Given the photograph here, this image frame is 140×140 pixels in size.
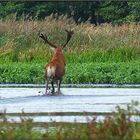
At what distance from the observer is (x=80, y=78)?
2538 centimetres

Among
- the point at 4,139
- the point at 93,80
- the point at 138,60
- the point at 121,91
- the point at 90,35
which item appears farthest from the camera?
the point at 90,35

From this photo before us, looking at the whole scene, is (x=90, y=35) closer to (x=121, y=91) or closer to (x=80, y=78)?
(x=80, y=78)

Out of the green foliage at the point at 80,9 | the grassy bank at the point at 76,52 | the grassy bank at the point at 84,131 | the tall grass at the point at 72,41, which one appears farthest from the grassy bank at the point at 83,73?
the green foliage at the point at 80,9

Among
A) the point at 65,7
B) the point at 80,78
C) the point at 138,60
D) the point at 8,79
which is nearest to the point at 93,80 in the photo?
the point at 80,78

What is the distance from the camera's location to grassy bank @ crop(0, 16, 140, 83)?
25625 mm

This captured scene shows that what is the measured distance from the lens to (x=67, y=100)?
1912cm

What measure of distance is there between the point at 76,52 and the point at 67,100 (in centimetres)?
1192

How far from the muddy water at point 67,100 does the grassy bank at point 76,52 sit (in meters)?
2.91

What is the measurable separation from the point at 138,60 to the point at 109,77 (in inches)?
192

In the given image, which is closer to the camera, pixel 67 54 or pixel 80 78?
pixel 80 78

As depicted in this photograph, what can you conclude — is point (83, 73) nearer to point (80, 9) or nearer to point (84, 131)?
point (84, 131)

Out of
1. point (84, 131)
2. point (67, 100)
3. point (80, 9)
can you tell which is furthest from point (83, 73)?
point (80, 9)

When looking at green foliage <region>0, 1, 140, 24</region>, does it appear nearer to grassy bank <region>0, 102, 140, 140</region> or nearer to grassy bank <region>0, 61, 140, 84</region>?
grassy bank <region>0, 61, 140, 84</region>

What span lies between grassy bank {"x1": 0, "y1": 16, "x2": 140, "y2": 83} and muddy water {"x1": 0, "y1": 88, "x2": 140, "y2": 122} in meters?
2.91
